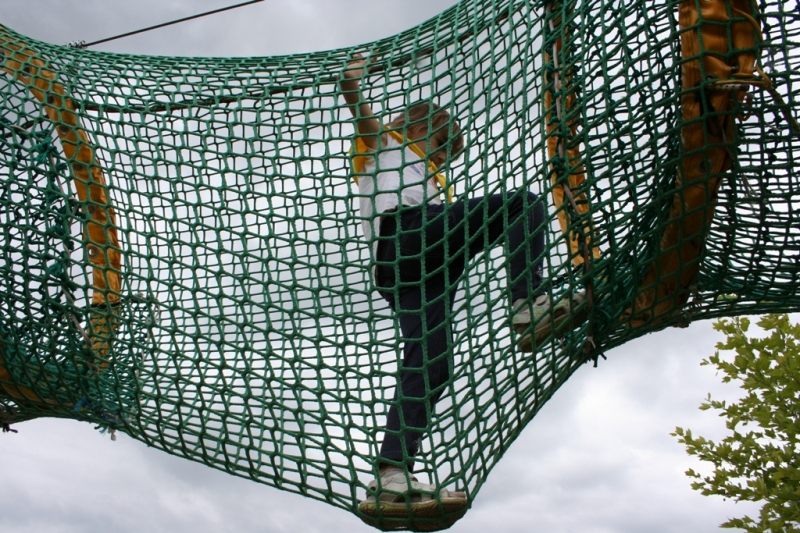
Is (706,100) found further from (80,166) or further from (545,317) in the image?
(80,166)

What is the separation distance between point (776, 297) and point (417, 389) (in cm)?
98

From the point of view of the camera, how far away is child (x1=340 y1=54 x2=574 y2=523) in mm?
2092

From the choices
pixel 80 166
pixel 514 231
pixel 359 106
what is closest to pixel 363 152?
pixel 359 106

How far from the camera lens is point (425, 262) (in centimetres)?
227

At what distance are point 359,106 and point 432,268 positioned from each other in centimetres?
49

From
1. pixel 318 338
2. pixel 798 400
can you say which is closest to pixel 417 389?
pixel 318 338

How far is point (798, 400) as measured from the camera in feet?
15.7

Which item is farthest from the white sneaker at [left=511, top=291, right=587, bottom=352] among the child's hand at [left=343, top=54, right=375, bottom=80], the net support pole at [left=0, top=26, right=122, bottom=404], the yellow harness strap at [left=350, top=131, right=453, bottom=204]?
the net support pole at [left=0, top=26, right=122, bottom=404]

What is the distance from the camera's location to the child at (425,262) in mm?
2092

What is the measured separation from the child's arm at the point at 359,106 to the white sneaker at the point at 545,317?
0.61m

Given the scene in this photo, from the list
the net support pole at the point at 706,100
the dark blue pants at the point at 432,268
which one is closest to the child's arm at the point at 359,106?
the dark blue pants at the point at 432,268

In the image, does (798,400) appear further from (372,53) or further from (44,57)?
(44,57)

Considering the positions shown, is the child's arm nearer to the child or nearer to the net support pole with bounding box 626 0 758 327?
the child

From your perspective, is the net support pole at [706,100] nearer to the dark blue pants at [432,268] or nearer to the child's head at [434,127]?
the dark blue pants at [432,268]
